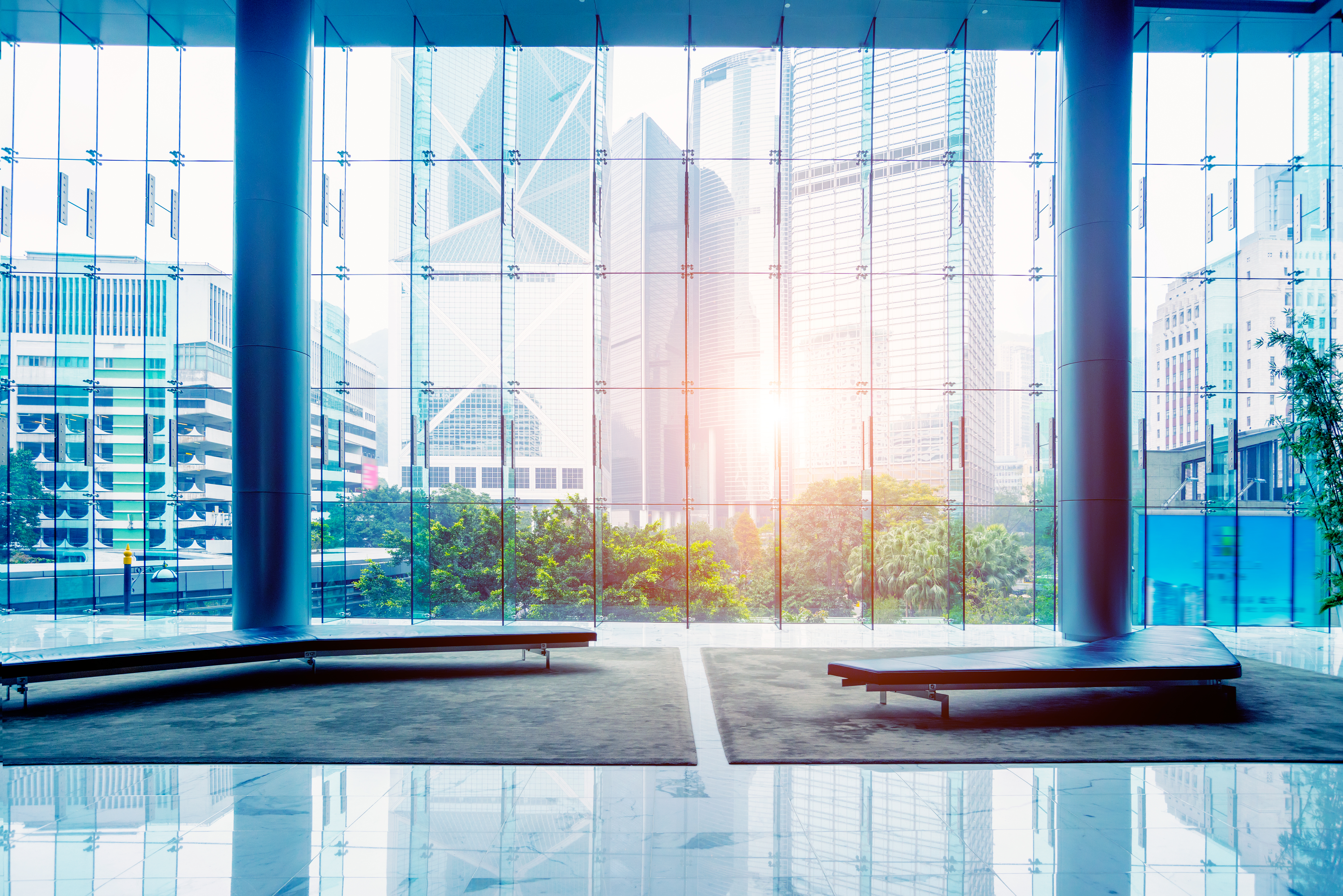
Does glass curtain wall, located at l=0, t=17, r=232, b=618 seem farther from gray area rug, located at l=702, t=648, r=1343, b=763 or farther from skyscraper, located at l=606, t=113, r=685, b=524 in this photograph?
gray area rug, located at l=702, t=648, r=1343, b=763

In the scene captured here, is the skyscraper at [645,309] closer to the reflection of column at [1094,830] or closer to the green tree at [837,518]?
the green tree at [837,518]

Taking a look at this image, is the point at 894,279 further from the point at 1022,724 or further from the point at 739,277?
the point at 1022,724

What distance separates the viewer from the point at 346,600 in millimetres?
10539

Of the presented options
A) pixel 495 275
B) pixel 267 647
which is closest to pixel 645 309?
pixel 495 275

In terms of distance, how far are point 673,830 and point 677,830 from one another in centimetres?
2

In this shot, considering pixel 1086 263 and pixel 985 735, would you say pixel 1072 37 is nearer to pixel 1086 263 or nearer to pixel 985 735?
pixel 1086 263

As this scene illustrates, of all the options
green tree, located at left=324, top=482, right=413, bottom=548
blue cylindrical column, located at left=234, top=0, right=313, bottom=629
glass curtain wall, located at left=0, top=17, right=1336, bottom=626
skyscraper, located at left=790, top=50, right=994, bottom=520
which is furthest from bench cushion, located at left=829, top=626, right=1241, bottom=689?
green tree, located at left=324, top=482, right=413, bottom=548

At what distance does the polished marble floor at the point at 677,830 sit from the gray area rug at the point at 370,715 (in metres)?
0.23

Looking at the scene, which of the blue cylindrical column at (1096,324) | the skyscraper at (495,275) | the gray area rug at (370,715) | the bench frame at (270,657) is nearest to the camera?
the gray area rug at (370,715)

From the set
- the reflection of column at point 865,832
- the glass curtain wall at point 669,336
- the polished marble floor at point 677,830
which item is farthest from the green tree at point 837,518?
the reflection of column at point 865,832

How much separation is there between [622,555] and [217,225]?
293 inches

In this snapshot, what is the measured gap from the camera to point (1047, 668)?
5.38m

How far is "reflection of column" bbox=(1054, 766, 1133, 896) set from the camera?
9.69ft

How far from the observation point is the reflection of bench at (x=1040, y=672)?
5266 mm
